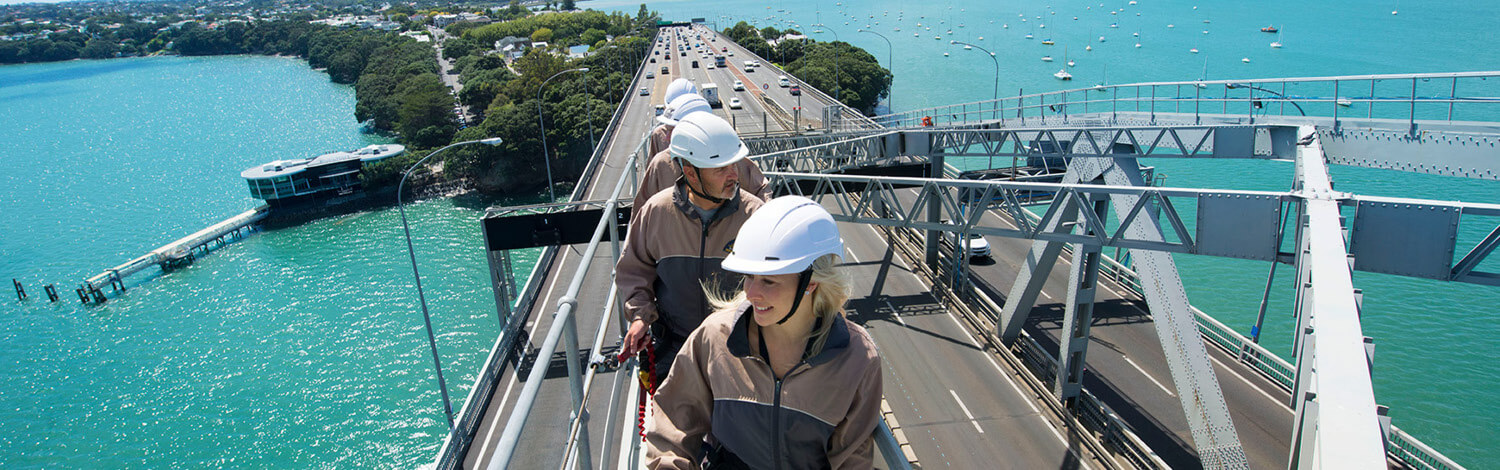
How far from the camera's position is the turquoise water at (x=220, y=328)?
2806 centimetres

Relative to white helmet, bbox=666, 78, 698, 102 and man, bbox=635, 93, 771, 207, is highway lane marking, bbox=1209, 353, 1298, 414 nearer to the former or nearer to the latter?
white helmet, bbox=666, 78, 698, 102

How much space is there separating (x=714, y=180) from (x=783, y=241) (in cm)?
177

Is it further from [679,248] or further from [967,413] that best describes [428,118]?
[679,248]

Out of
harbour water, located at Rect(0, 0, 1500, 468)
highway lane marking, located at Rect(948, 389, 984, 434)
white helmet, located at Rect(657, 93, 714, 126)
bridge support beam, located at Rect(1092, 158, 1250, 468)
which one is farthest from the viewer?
harbour water, located at Rect(0, 0, 1500, 468)

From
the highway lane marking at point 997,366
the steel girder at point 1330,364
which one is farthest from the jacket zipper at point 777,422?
the highway lane marking at point 997,366

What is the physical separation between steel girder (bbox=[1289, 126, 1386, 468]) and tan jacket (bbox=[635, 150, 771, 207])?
4.29 meters

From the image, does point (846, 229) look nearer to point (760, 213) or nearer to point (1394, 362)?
point (1394, 362)

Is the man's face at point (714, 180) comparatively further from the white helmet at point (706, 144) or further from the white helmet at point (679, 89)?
the white helmet at point (679, 89)

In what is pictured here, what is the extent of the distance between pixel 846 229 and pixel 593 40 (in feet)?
343

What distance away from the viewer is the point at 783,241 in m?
2.89

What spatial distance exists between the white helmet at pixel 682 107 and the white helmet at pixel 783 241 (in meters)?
4.82

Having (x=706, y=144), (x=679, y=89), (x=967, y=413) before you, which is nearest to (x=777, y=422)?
(x=706, y=144)

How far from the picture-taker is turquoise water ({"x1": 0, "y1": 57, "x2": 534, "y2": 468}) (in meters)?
28.1

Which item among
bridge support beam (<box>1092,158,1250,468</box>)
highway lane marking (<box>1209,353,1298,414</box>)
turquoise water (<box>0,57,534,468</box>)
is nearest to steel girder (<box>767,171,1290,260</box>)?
bridge support beam (<box>1092,158,1250,468</box>)
